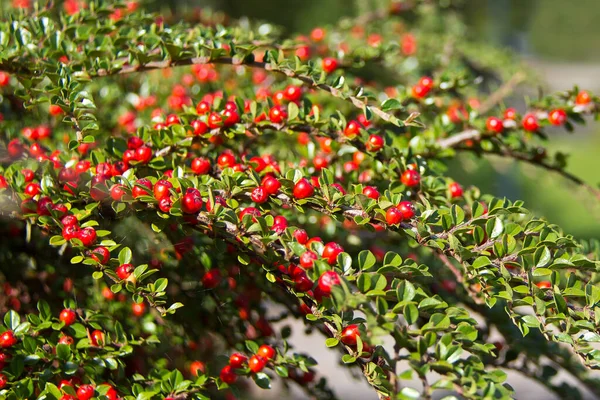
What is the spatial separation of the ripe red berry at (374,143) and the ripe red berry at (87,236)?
1.77 ft

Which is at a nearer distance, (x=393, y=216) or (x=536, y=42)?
(x=393, y=216)

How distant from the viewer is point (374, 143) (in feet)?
3.72

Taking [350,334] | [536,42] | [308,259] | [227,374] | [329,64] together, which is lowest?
[536,42]

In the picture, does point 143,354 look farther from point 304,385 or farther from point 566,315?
point 566,315

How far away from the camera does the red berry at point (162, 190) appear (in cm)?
89

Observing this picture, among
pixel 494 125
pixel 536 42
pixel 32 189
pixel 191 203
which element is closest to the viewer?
pixel 191 203

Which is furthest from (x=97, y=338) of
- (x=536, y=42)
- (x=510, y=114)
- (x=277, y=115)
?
(x=536, y=42)

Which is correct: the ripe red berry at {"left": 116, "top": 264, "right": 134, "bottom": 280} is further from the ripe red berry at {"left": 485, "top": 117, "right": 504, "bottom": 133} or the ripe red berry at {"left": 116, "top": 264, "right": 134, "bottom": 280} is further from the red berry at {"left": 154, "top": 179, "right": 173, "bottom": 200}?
the ripe red berry at {"left": 485, "top": 117, "right": 504, "bottom": 133}

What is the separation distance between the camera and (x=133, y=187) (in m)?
0.92

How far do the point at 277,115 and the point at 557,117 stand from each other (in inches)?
28.2

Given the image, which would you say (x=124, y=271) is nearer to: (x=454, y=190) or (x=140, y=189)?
(x=140, y=189)

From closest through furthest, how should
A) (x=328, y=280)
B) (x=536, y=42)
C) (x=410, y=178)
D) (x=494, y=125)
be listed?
(x=328, y=280) < (x=410, y=178) < (x=494, y=125) < (x=536, y=42)

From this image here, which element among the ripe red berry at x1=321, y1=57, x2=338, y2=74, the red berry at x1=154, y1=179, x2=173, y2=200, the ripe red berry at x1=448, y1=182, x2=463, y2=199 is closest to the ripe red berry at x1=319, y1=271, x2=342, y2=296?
the red berry at x1=154, y1=179, x2=173, y2=200

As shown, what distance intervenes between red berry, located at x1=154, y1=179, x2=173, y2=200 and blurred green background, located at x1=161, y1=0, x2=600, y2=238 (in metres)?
1.98
